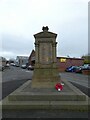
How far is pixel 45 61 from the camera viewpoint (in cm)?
1505

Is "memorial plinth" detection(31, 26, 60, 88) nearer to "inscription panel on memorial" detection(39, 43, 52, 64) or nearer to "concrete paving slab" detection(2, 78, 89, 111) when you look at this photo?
"inscription panel on memorial" detection(39, 43, 52, 64)

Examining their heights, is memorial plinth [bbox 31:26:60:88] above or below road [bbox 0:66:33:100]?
above

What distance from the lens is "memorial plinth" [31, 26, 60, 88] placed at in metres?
14.6

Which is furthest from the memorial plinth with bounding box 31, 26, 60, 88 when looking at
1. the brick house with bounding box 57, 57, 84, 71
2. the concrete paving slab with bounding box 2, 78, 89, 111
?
the brick house with bounding box 57, 57, 84, 71

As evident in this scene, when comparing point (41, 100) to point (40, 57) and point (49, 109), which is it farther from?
point (40, 57)

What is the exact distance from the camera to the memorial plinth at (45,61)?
14570mm

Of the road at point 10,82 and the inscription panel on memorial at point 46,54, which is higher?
the inscription panel on memorial at point 46,54

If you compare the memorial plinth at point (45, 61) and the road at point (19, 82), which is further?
the road at point (19, 82)

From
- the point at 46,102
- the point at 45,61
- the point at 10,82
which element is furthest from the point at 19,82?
the point at 46,102

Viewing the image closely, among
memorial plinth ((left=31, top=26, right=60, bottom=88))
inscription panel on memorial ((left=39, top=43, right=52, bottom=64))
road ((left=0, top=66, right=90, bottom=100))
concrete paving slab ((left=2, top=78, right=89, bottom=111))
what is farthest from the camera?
road ((left=0, top=66, right=90, bottom=100))

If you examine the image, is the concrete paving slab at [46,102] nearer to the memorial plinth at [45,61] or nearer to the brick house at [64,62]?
the memorial plinth at [45,61]

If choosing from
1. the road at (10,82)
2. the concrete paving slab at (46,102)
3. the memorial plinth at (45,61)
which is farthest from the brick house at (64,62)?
the concrete paving slab at (46,102)

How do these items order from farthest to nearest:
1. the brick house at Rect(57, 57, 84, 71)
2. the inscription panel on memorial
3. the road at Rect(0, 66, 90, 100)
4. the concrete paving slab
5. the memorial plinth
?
the brick house at Rect(57, 57, 84, 71) < the road at Rect(0, 66, 90, 100) < the inscription panel on memorial < the memorial plinth < the concrete paving slab

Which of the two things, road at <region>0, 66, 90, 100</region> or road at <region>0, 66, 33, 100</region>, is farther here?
road at <region>0, 66, 90, 100</region>
